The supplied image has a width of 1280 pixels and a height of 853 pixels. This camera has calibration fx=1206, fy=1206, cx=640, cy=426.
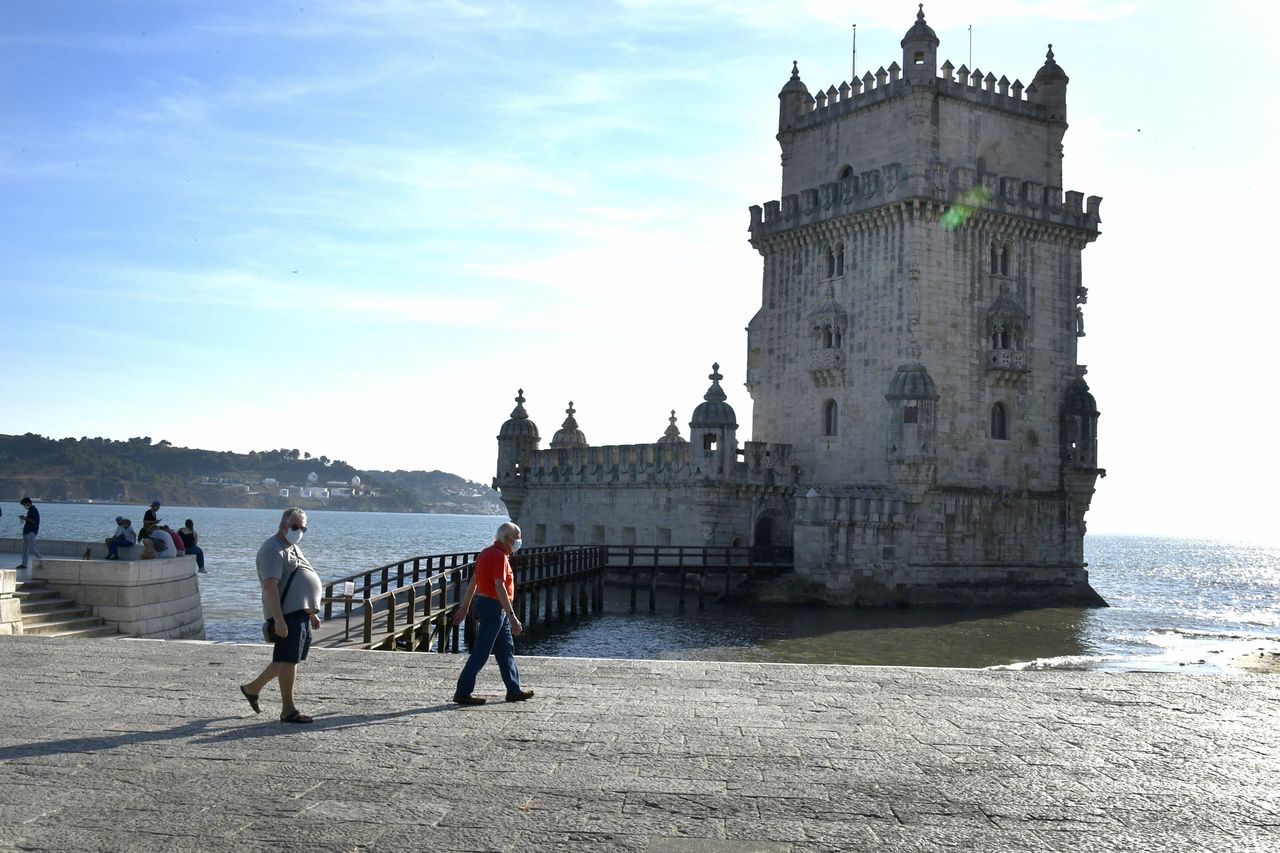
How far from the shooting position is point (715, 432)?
43.3m

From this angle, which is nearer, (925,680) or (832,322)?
(925,680)

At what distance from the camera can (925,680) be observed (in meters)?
13.3

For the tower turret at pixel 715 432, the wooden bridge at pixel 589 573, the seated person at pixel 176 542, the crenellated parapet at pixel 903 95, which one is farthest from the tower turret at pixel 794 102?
the seated person at pixel 176 542

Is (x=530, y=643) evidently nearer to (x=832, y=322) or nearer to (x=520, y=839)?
(x=832, y=322)

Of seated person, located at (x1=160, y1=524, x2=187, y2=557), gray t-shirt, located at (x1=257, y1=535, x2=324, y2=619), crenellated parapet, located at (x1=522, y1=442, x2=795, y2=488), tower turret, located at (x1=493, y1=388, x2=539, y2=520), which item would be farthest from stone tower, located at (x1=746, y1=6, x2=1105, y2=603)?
gray t-shirt, located at (x1=257, y1=535, x2=324, y2=619)

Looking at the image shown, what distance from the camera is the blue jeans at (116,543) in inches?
958

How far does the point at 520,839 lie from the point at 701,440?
3650cm

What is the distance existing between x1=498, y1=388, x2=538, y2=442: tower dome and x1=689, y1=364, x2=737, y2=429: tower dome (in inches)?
471

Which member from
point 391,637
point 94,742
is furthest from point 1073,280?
point 94,742

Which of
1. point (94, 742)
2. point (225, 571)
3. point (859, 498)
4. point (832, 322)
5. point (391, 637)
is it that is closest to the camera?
point (94, 742)

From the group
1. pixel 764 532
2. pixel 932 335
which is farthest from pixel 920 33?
pixel 764 532

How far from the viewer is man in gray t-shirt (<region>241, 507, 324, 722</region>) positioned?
1041cm

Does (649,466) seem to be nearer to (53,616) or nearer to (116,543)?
(116,543)

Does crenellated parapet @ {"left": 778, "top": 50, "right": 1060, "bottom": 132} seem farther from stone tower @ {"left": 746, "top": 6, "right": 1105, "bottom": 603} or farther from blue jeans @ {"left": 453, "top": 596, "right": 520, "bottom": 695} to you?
blue jeans @ {"left": 453, "top": 596, "right": 520, "bottom": 695}
